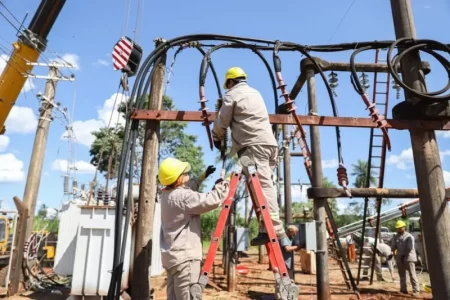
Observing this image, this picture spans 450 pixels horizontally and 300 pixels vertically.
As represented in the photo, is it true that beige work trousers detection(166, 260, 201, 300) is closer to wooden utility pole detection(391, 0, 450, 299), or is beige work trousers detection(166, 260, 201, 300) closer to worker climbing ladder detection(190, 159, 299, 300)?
worker climbing ladder detection(190, 159, 299, 300)

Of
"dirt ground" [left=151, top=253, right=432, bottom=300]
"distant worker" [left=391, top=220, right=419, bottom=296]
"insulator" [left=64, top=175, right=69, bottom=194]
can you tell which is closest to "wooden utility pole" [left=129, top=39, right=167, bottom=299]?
"dirt ground" [left=151, top=253, right=432, bottom=300]

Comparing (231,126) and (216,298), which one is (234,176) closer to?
(231,126)

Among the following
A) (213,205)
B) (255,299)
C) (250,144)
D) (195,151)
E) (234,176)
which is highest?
(195,151)

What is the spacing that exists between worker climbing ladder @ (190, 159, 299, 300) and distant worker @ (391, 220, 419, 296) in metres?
6.78

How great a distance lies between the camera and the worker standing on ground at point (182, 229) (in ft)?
9.72

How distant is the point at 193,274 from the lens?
2.97 meters

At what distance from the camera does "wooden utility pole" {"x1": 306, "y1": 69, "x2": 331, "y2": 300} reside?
6137mm

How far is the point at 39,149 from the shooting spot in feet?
35.9

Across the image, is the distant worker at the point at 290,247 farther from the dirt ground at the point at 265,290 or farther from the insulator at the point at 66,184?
the insulator at the point at 66,184

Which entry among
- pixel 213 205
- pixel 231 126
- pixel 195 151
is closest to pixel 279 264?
pixel 213 205

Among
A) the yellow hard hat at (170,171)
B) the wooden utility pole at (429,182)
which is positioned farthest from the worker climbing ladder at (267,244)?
the wooden utility pole at (429,182)

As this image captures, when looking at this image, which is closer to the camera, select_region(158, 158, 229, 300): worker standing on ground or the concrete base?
select_region(158, 158, 229, 300): worker standing on ground

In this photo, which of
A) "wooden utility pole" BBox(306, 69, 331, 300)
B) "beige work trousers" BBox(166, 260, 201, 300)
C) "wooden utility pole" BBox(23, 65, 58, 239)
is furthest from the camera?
"wooden utility pole" BBox(23, 65, 58, 239)

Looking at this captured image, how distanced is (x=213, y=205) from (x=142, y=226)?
1.25 metres
